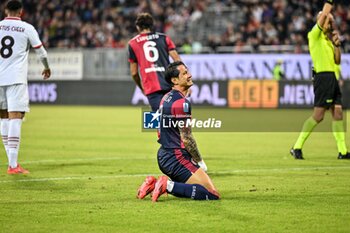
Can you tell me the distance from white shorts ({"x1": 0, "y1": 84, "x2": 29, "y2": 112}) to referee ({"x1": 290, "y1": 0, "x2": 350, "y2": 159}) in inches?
196

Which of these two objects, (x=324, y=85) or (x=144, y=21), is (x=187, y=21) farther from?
(x=144, y=21)

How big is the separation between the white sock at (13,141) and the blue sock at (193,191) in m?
3.40

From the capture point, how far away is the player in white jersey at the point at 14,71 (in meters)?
11.0

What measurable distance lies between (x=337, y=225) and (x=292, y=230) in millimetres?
515

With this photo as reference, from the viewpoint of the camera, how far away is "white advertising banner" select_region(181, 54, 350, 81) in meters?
29.5

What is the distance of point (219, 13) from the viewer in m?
34.7

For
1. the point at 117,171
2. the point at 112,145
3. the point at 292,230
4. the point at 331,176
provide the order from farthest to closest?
the point at 112,145 < the point at 117,171 < the point at 331,176 < the point at 292,230

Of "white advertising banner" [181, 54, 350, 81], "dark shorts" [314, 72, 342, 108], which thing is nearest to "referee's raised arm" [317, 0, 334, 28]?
"dark shorts" [314, 72, 342, 108]

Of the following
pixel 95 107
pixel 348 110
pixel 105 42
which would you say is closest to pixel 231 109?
pixel 348 110

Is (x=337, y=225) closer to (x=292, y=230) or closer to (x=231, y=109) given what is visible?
(x=292, y=230)

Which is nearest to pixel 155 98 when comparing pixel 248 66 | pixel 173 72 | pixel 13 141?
pixel 13 141

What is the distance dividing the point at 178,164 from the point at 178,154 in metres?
0.13

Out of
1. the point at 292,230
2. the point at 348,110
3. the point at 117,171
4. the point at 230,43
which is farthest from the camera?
→ the point at 230,43

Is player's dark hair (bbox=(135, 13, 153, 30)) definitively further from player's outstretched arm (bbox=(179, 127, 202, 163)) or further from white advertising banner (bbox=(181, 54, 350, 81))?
white advertising banner (bbox=(181, 54, 350, 81))
